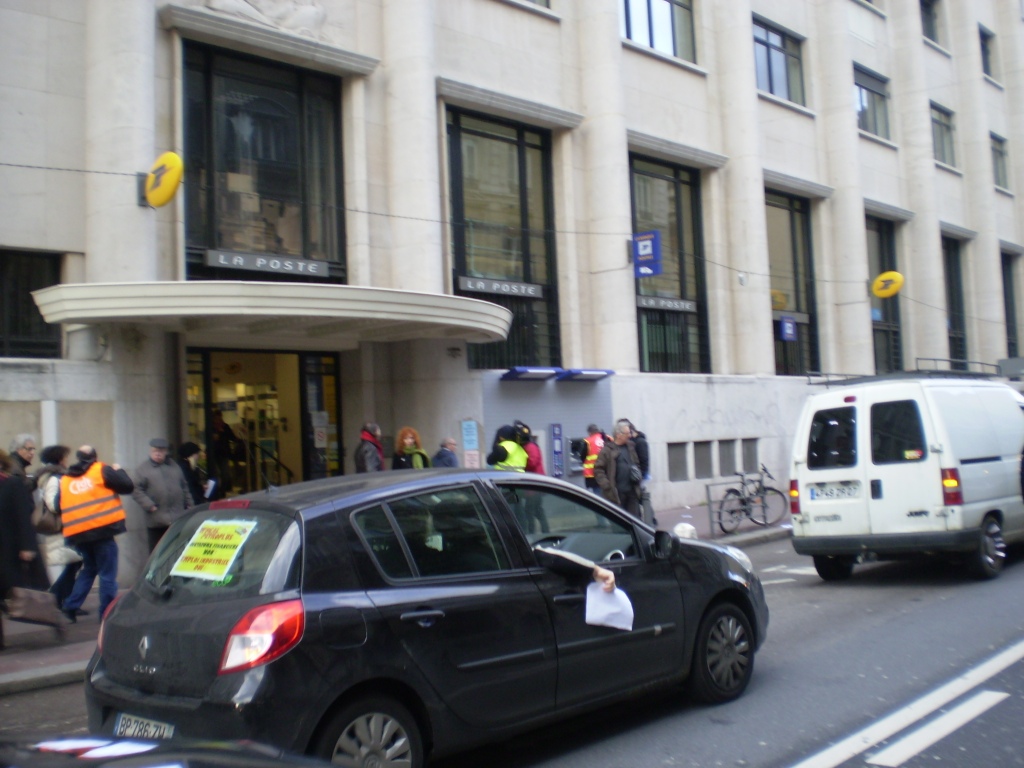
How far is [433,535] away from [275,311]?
7.40m

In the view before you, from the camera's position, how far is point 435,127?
15.6 metres

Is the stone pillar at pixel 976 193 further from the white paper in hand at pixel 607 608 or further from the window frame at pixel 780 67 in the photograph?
the white paper in hand at pixel 607 608

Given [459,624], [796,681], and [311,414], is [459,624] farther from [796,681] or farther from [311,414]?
[311,414]

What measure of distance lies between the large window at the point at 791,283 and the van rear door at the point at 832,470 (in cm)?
1309

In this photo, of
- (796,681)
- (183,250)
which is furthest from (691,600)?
(183,250)

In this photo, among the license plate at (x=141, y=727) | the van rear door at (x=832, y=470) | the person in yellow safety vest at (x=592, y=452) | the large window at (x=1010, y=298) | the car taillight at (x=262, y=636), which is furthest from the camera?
the large window at (x=1010, y=298)

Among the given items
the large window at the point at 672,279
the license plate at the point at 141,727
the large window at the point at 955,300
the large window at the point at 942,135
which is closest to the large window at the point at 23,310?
the license plate at the point at 141,727

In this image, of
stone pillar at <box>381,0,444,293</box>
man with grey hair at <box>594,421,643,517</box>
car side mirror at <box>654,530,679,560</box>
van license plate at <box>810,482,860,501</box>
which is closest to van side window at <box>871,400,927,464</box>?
van license plate at <box>810,482,860,501</box>

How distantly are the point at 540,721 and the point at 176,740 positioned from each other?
235 centimetres

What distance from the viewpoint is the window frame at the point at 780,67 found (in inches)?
925

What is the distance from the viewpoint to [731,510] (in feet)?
50.4

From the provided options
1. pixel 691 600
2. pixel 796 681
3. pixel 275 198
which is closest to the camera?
pixel 691 600

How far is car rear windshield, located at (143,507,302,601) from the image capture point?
14.1 ft

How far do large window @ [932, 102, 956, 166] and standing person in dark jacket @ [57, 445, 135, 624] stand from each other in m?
27.8
